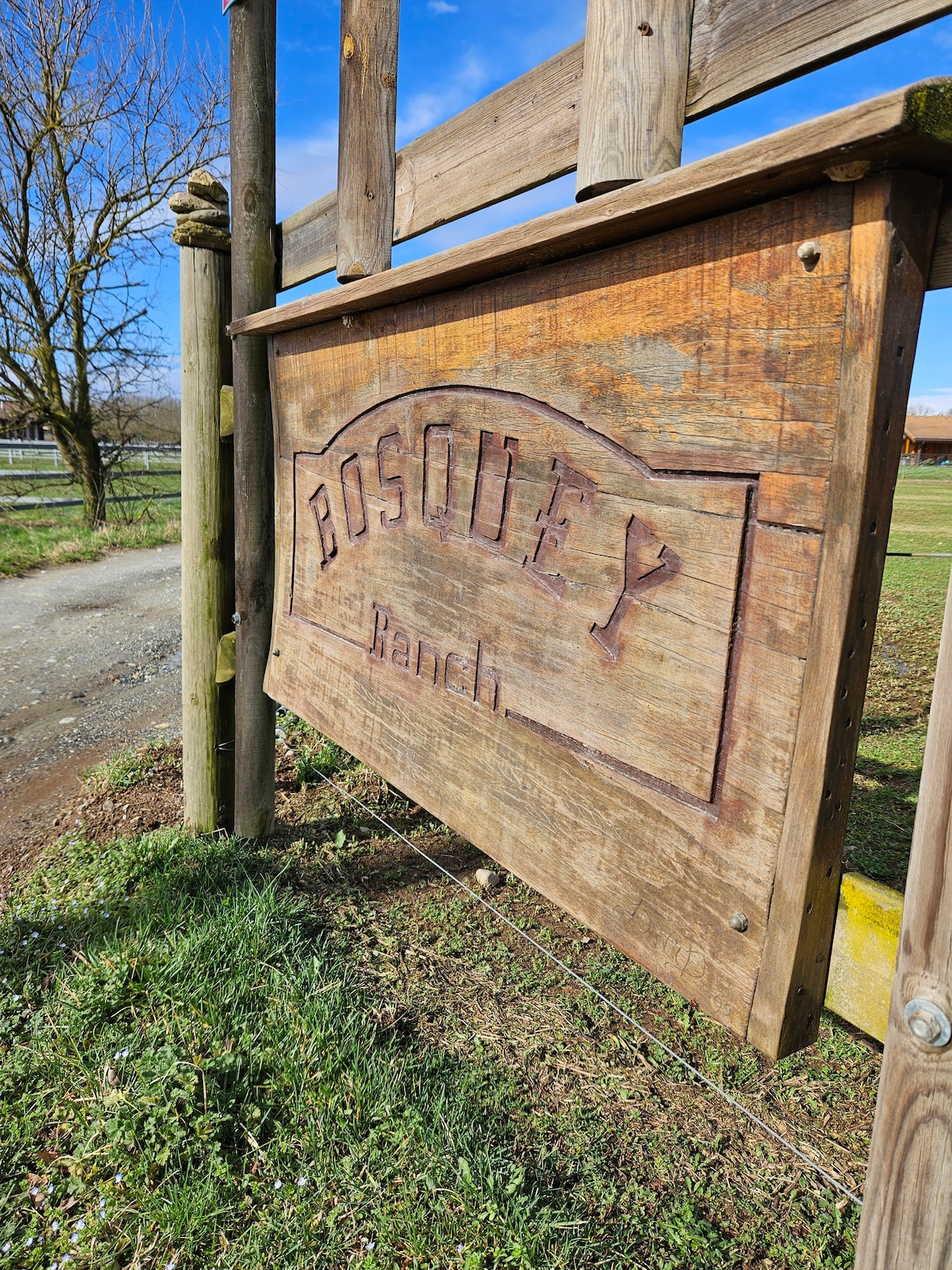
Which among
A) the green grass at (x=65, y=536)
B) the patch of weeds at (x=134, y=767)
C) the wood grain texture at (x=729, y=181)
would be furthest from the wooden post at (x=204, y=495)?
the green grass at (x=65, y=536)

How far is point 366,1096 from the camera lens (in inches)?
75.1

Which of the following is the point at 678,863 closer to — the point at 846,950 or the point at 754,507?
the point at 846,950

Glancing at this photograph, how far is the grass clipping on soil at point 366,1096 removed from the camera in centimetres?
165

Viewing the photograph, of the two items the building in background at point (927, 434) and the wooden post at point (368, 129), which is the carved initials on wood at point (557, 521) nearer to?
the wooden post at point (368, 129)

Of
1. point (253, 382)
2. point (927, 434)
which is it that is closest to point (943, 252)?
point (253, 382)

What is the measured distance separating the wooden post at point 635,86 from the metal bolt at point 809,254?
410mm

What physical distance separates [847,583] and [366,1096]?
170 centimetres

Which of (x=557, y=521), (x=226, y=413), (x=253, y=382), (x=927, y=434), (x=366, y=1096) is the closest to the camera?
(x=557, y=521)

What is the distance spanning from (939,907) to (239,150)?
289 cm

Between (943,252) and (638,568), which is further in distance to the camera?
(638,568)

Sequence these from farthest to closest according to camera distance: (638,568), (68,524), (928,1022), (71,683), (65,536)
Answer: (68,524) → (65,536) → (71,683) → (638,568) → (928,1022)

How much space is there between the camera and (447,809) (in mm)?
1759

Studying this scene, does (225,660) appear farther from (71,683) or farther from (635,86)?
(71,683)

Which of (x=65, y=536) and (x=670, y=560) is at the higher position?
(x=670, y=560)
